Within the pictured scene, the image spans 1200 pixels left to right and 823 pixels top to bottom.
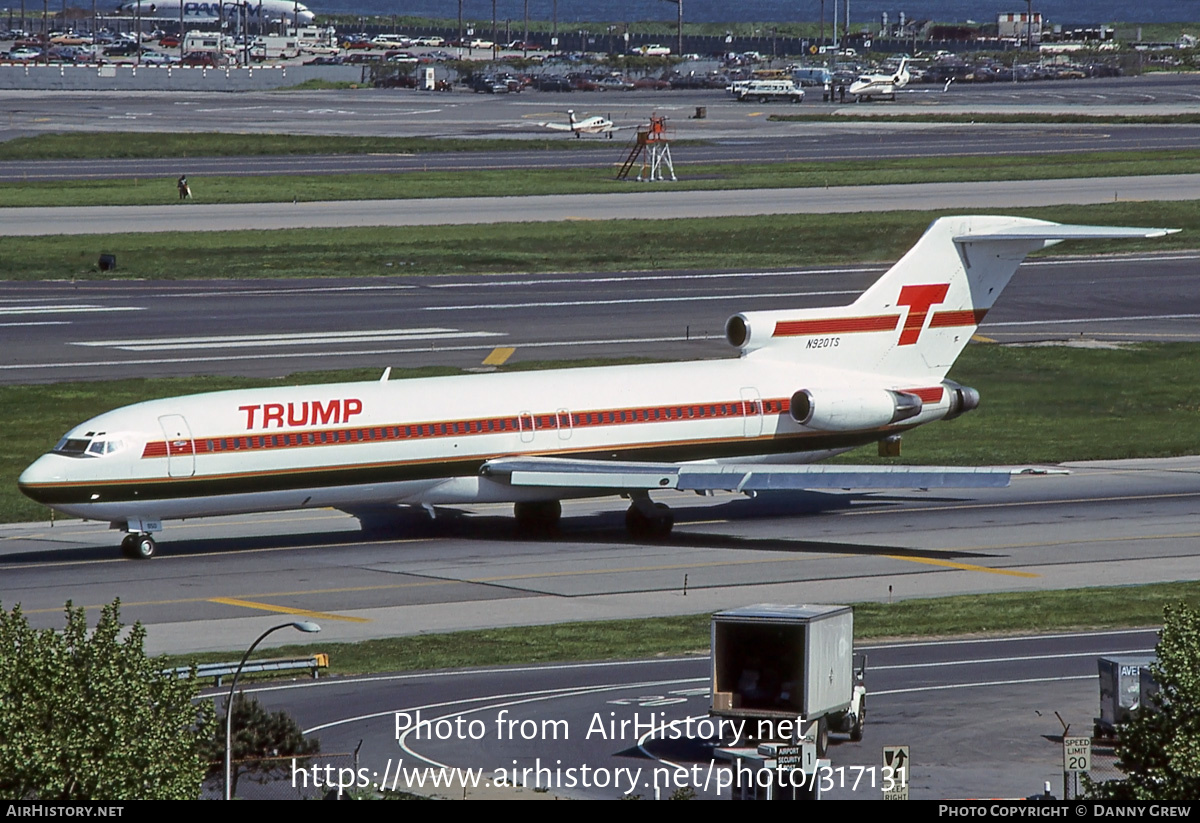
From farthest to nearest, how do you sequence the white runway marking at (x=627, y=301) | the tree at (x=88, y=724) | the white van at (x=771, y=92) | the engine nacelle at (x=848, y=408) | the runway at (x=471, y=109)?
1. the white van at (x=771, y=92)
2. the runway at (x=471, y=109)
3. the white runway marking at (x=627, y=301)
4. the engine nacelle at (x=848, y=408)
5. the tree at (x=88, y=724)

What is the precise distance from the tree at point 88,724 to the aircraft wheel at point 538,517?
2433cm

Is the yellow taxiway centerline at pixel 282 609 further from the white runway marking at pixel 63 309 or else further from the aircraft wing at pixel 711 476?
the white runway marking at pixel 63 309

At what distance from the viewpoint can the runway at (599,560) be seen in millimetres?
38875

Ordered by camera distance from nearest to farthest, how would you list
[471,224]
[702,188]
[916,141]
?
[471,224] < [702,188] < [916,141]

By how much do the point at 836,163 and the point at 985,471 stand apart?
84646mm

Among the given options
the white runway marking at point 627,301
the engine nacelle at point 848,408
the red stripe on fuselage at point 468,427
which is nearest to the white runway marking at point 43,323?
the white runway marking at point 627,301

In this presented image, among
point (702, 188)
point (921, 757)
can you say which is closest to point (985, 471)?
point (921, 757)

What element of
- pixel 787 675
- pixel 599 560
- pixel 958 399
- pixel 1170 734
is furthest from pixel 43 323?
pixel 1170 734

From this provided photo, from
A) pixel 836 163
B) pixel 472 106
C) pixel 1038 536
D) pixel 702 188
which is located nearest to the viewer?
pixel 1038 536

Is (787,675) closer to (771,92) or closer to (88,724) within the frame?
(88,724)

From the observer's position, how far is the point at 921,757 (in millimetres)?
28453
